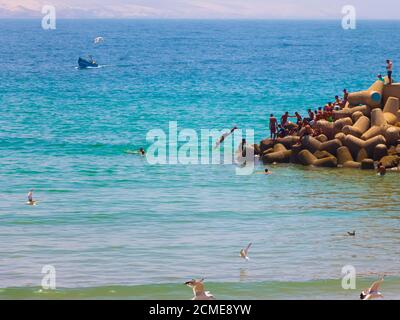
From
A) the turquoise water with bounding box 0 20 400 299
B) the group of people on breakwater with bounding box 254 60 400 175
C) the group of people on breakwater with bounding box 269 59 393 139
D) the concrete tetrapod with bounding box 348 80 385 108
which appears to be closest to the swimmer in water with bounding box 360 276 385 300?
the turquoise water with bounding box 0 20 400 299

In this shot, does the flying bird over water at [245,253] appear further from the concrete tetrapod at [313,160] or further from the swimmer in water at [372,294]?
the concrete tetrapod at [313,160]

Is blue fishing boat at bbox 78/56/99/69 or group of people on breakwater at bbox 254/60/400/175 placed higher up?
group of people on breakwater at bbox 254/60/400/175

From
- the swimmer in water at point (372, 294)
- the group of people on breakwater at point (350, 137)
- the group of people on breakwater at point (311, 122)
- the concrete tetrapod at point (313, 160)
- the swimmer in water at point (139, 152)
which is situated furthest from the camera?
the swimmer in water at point (139, 152)

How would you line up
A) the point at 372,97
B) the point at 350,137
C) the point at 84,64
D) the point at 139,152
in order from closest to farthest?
the point at 350,137 → the point at 372,97 → the point at 139,152 → the point at 84,64

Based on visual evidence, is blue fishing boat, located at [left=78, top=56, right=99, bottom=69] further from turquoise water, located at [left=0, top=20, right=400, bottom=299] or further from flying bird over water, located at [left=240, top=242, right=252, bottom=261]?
flying bird over water, located at [left=240, top=242, right=252, bottom=261]

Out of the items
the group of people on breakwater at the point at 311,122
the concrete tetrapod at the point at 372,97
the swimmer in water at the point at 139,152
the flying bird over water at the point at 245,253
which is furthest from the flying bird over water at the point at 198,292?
the swimmer in water at the point at 139,152

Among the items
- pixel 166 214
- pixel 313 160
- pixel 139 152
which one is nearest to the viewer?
pixel 166 214

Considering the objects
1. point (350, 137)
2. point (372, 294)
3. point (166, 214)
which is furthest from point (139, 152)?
point (372, 294)

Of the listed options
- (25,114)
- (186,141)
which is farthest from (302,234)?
(25,114)

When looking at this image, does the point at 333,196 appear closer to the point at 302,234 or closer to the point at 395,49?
the point at 302,234

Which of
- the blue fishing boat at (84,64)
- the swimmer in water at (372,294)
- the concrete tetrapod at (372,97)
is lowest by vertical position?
the blue fishing boat at (84,64)

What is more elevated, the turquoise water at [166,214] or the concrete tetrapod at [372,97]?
the concrete tetrapod at [372,97]

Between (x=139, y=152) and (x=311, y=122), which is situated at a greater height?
(x=311, y=122)

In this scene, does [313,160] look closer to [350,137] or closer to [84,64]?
[350,137]
